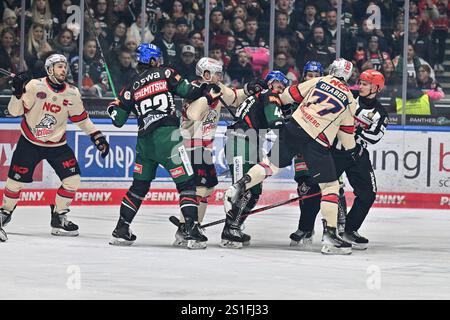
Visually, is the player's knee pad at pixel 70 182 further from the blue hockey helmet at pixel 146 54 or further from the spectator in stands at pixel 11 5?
the spectator in stands at pixel 11 5

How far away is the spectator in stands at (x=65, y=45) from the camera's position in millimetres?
14898

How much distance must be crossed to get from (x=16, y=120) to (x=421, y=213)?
4.87m

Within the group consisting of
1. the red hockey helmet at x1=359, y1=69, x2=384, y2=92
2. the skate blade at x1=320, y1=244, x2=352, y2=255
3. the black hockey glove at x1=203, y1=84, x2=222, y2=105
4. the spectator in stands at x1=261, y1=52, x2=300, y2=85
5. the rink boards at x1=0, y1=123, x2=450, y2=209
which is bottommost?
the rink boards at x1=0, y1=123, x2=450, y2=209

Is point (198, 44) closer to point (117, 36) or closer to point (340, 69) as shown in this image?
point (117, 36)

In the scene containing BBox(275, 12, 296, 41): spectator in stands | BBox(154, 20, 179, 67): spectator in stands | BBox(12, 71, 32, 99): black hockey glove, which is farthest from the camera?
BBox(275, 12, 296, 41): spectator in stands

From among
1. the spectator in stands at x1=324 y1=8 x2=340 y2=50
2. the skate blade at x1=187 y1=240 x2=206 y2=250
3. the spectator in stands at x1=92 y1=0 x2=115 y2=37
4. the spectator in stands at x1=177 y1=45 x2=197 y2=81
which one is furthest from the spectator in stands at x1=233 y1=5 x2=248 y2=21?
the skate blade at x1=187 y1=240 x2=206 y2=250

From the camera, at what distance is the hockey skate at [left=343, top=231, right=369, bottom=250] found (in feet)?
34.1

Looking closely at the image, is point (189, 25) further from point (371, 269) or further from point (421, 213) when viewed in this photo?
point (371, 269)

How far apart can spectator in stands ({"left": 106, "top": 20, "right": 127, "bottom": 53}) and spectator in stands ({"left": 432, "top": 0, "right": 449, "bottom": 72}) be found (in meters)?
4.28

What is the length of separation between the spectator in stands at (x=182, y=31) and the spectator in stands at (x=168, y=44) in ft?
Answer: 0.17

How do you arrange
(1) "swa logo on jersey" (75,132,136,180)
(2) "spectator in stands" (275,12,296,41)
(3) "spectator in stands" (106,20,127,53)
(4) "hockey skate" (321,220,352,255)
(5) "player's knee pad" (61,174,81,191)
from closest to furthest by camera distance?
1. (4) "hockey skate" (321,220,352,255)
2. (5) "player's knee pad" (61,174,81,191)
3. (1) "swa logo on jersey" (75,132,136,180)
4. (3) "spectator in stands" (106,20,127,53)
5. (2) "spectator in stands" (275,12,296,41)

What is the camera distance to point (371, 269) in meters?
8.80

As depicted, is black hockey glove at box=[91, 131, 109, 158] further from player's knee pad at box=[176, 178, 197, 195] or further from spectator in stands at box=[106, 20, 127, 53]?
spectator in stands at box=[106, 20, 127, 53]

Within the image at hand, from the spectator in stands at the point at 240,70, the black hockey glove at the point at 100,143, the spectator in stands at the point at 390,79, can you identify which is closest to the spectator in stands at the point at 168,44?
the spectator in stands at the point at 240,70
